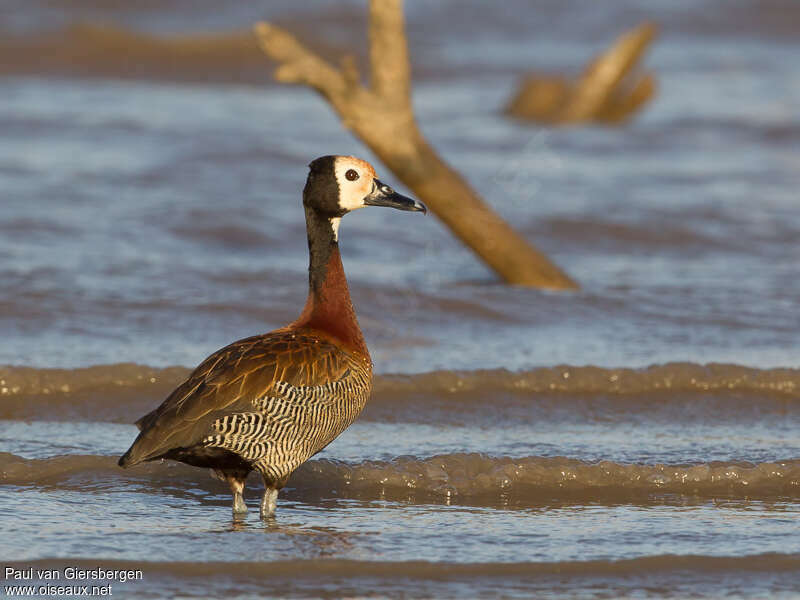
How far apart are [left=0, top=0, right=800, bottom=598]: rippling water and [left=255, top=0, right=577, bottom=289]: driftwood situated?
1.13 ft

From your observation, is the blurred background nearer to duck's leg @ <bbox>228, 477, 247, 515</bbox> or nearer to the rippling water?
the rippling water

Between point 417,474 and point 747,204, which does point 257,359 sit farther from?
point 747,204

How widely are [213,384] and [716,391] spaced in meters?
3.88

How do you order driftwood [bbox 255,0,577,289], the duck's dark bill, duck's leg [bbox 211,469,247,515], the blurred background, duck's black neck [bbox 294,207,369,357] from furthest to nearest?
the blurred background
driftwood [bbox 255,0,577,289]
the duck's dark bill
duck's black neck [bbox 294,207,369,357]
duck's leg [bbox 211,469,247,515]

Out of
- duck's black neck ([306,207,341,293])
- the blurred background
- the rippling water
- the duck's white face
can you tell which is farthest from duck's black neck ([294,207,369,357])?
the blurred background

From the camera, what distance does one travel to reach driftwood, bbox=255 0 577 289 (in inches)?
391

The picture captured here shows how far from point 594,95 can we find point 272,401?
14.3 m

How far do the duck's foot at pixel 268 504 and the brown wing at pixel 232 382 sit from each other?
1.76 ft

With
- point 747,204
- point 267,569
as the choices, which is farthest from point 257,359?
point 747,204

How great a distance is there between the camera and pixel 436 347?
9805 mm

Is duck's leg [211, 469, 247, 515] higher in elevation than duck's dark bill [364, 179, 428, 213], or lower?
lower

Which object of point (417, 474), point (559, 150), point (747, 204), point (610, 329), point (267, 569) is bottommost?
point (267, 569)

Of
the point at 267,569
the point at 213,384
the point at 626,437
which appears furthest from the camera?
the point at 626,437

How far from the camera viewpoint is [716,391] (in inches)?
347
